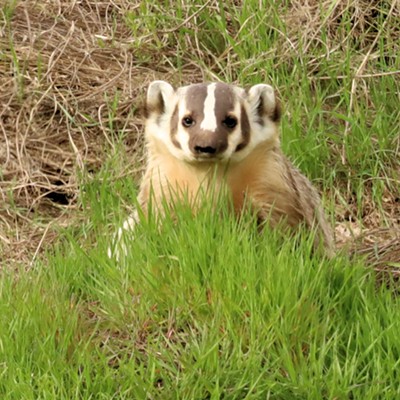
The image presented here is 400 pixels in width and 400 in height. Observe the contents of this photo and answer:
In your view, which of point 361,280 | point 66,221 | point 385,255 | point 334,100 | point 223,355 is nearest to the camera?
point 223,355

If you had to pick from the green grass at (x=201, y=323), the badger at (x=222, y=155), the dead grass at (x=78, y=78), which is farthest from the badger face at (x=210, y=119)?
the dead grass at (x=78, y=78)

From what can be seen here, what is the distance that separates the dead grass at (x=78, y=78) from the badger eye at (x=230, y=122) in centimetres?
137

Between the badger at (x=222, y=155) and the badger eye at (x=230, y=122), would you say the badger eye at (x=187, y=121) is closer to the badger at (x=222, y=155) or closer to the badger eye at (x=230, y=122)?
the badger at (x=222, y=155)

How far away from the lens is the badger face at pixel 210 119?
216 inches

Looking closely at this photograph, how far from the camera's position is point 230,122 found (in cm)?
559

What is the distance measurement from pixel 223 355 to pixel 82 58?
11.3ft

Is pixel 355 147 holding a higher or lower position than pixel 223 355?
lower

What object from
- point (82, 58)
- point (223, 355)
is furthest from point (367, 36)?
point (223, 355)

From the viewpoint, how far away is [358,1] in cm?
761

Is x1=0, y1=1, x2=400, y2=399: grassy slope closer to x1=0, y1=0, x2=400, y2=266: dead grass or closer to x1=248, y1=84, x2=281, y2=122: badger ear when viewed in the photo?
x1=248, y1=84, x2=281, y2=122: badger ear

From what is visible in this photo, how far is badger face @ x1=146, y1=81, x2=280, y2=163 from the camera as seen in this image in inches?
216

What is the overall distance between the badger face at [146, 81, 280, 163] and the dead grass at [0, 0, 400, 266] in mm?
1002

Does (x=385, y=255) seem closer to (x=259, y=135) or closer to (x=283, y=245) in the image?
(x=259, y=135)

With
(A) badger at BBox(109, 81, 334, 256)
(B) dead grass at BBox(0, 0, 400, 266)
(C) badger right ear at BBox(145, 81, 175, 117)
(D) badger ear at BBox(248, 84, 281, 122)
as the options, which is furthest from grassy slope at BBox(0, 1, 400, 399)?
(B) dead grass at BBox(0, 0, 400, 266)
